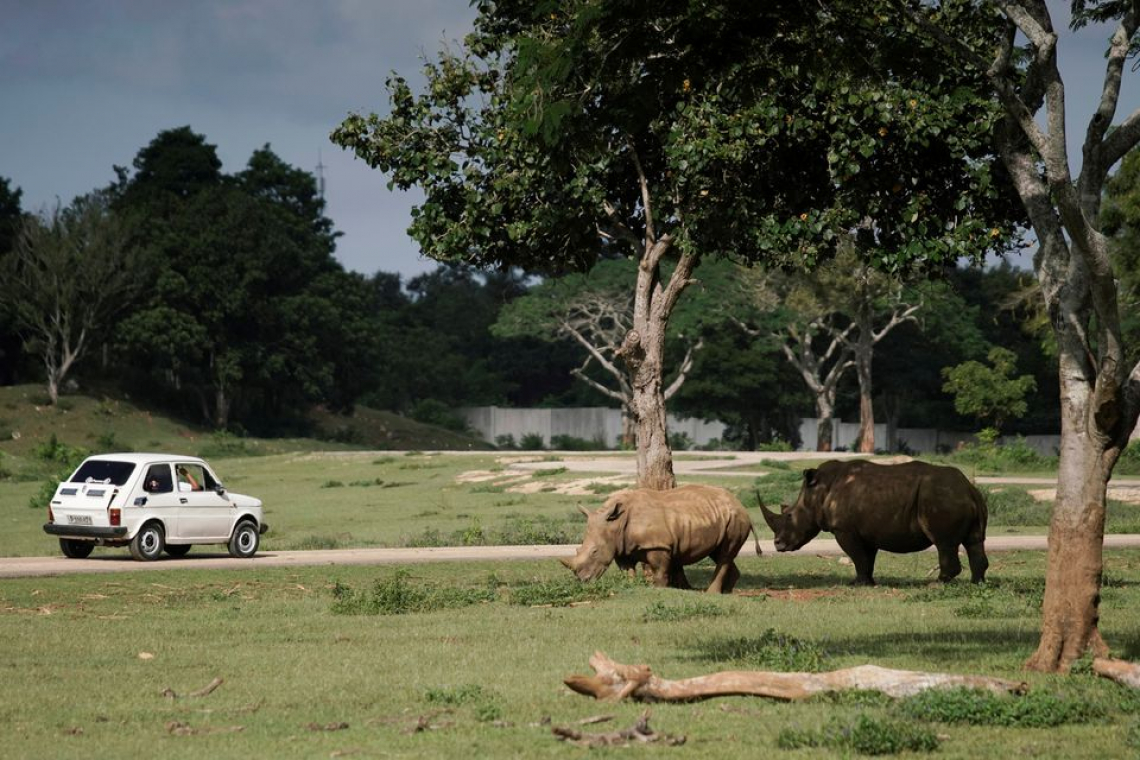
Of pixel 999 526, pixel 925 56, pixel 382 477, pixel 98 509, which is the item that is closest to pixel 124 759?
pixel 925 56

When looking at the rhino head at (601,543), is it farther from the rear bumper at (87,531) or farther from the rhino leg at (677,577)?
the rear bumper at (87,531)

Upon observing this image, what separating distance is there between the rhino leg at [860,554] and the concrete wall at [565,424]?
69214 millimetres

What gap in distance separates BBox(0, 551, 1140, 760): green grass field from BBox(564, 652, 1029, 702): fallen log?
0.40 feet

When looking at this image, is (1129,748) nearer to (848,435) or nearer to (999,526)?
(999,526)

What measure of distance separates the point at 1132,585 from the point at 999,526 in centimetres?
1333

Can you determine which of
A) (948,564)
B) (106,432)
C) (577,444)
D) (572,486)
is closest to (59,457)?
(106,432)

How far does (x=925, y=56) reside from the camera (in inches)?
566

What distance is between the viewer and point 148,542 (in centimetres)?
2533

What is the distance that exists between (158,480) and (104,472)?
88 cm

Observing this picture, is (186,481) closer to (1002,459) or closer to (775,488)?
(775,488)

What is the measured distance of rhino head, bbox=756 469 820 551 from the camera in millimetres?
21078

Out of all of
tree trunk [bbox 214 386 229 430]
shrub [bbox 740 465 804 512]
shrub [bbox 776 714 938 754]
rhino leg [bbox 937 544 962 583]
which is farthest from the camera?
tree trunk [bbox 214 386 229 430]

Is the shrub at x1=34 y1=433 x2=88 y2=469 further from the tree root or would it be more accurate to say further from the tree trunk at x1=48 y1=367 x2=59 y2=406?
the tree root

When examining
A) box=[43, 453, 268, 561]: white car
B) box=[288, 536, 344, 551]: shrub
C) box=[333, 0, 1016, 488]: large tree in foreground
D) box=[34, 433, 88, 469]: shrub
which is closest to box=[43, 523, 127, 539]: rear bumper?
box=[43, 453, 268, 561]: white car
